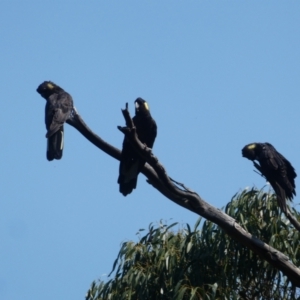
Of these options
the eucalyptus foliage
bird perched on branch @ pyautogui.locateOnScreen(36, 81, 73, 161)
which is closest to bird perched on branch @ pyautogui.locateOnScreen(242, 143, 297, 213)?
the eucalyptus foliage

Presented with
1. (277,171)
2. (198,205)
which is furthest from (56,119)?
(277,171)

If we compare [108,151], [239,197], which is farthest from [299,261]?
[108,151]

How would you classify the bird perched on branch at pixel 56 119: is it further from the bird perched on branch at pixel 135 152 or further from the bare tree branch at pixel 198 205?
the bird perched on branch at pixel 135 152

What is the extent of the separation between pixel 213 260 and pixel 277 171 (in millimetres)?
836

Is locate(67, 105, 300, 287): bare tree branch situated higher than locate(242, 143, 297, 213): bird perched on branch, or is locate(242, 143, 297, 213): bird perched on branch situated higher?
locate(242, 143, 297, 213): bird perched on branch

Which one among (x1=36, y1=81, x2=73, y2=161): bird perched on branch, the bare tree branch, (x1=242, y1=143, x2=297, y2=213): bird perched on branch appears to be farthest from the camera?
(x1=242, y1=143, x2=297, y2=213): bird perched on branch

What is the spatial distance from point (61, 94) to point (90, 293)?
1.61 m

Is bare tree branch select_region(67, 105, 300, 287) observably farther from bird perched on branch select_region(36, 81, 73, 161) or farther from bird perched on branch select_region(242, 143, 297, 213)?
bird perched on branch select_region(242, 143, 297, 213)

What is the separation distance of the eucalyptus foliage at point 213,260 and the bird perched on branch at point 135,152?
0.70 meters

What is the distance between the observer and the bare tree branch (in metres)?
6.31

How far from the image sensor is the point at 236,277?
6953 millimetres

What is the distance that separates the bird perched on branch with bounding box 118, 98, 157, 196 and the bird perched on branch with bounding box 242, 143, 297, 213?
831 mm

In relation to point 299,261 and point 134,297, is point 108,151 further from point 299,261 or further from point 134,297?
point 299,261

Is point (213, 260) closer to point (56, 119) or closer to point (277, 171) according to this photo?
point (277, 171)
